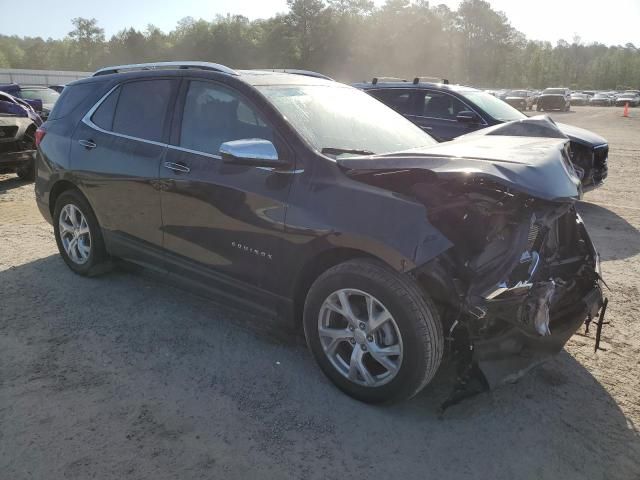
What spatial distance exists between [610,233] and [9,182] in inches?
394

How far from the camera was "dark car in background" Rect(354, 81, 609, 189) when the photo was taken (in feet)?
25.9

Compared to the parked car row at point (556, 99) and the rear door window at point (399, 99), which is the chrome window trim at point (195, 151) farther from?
the parked car row at point (556, 99)

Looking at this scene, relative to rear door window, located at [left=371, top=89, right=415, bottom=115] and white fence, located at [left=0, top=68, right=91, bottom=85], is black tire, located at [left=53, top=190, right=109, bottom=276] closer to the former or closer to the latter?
rear door window, located at [left=371, top=89, right=415, bottom=115]

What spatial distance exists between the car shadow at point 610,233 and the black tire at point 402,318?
3.78 meters

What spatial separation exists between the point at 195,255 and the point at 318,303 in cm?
112

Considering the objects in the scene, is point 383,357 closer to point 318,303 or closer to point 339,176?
point 318,303

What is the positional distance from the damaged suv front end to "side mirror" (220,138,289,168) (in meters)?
0.43

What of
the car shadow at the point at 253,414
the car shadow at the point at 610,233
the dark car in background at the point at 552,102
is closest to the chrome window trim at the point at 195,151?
the car shadow at the point at 253,414

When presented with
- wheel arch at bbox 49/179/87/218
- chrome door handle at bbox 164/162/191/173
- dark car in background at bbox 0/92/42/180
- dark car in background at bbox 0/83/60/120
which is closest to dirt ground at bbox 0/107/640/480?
wheel arch at bbox 49/179/87/218

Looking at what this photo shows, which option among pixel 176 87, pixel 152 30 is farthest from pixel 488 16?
pixel 176 87

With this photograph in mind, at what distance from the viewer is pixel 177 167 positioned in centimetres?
370

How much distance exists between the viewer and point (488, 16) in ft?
387

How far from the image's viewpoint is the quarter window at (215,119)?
3449 mm

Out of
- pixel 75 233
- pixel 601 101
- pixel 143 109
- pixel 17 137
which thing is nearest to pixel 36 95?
pixel 17 137
